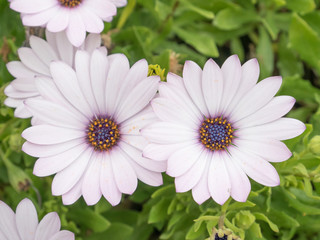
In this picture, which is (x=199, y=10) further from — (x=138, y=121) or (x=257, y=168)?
(x=257, y=168)

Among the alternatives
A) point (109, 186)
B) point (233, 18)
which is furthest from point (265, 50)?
point (109, 186)

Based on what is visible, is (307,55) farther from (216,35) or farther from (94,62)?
(94,62)

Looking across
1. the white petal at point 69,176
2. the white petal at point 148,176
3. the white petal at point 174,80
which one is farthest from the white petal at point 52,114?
the white petal at point 174,80

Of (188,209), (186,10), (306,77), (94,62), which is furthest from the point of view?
(306,77)

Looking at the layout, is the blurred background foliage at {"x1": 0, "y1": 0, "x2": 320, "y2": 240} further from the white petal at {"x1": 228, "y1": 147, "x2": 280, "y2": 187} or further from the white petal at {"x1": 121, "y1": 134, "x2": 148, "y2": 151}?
the white petal at {"x1": 121, "y1": 134, "x2": 148, "y2": 151}

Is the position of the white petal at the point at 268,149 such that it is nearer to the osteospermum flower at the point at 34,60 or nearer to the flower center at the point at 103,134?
the flower center at the point at 103,134

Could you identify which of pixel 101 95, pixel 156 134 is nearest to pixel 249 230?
pixel 156 134
